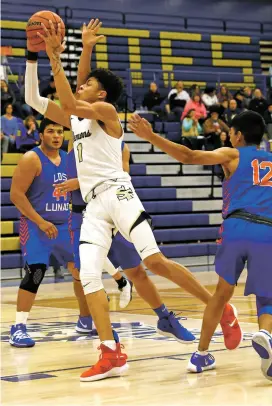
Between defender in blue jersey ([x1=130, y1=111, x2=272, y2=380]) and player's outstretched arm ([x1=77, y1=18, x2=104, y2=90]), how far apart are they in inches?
44.2

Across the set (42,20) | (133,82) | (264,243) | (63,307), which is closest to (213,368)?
(264,243)

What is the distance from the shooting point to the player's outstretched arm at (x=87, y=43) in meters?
5.48

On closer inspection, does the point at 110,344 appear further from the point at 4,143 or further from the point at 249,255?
the point at 4,143

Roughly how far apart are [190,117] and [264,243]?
12.0 m

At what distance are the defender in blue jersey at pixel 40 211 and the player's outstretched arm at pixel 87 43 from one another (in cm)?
81

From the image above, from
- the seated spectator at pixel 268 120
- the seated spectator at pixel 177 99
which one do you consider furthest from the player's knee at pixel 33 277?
the seated spectator at pixel 268 120

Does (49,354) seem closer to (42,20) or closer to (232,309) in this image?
(232,309)

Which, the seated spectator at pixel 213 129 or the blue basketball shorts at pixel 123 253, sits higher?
the seated spectator at pixel 213 129

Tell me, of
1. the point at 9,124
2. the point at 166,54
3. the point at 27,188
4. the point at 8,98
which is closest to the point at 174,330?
the point at 27,188

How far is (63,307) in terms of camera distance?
28.5ft

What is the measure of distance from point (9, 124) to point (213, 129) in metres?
4.24

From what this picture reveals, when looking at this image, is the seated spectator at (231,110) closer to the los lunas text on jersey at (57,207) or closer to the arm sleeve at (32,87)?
the los lunas text on jersey at (57,207)

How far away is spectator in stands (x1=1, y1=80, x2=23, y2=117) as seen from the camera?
14633 mm

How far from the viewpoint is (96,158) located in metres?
5.18
